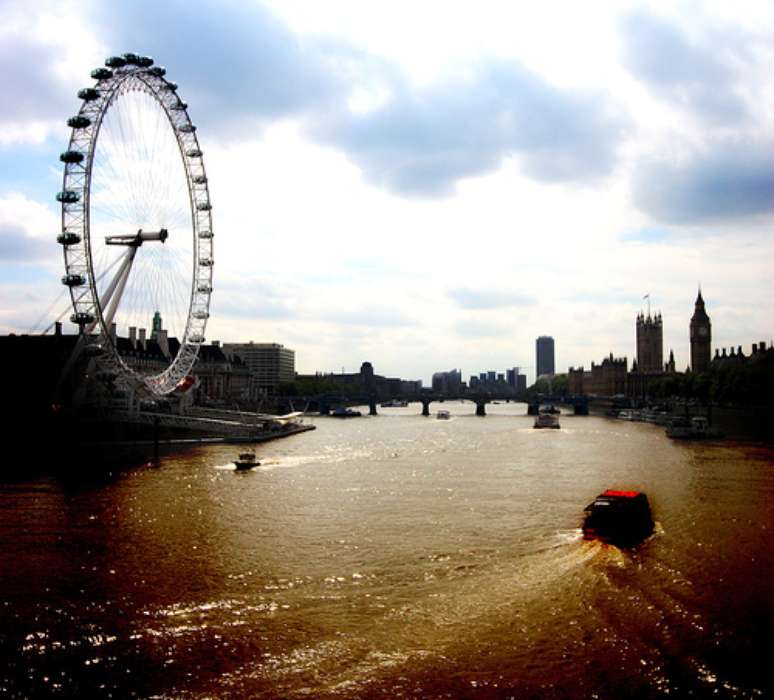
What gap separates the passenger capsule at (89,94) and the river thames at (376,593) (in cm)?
3319

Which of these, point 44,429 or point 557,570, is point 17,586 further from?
point 44,429

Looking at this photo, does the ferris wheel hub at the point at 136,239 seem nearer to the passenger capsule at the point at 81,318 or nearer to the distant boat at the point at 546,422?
the passenger capsule at the point at 81,318

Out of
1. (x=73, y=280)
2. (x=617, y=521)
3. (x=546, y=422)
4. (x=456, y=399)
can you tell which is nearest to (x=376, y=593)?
(x=617, y=521)

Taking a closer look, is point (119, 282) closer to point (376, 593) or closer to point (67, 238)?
point (67, 238)

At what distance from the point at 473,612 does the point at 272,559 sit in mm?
9676

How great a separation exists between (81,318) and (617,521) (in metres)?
51.9

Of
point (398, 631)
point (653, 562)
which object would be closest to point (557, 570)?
point (653, 562)

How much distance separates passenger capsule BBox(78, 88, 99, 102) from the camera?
65.2m

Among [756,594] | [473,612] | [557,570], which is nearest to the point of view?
[473,612]

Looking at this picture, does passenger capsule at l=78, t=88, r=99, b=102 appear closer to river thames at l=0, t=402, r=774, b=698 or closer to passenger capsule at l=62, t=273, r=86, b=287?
passenger capsule at l=62, t=273, r=86, b=287

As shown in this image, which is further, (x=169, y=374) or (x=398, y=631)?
(x=169, y=374)

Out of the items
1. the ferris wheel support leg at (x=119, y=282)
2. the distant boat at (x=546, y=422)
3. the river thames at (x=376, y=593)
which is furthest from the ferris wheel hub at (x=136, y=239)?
the distant boat at (x=546, y=422)

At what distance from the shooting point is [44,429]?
72.1 meters

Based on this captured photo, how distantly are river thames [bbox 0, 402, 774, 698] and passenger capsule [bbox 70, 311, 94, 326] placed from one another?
21286mm
